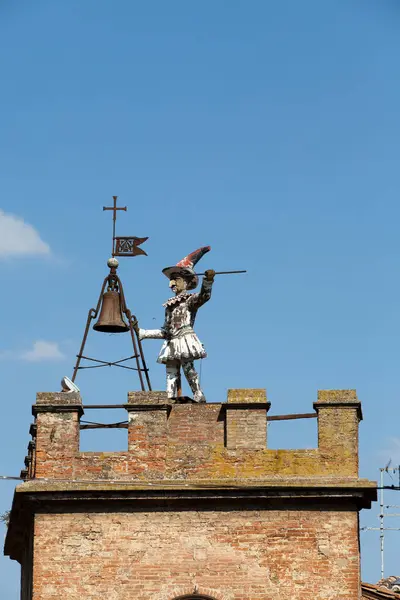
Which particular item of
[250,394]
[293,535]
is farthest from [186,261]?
[293,535]

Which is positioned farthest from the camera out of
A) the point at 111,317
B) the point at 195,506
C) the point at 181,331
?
the point at 111,317

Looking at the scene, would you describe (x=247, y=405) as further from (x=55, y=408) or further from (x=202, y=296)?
(x=55, y=408)

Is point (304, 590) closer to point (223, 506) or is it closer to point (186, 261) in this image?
point (223, 506)

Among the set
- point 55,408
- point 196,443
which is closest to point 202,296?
point 196,443

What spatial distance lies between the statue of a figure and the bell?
14.6 inches

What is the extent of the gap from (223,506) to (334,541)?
1752mm

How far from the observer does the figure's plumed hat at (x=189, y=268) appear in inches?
1203

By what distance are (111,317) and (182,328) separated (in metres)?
1.26

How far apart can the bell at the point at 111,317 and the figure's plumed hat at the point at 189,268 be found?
3.19 ft

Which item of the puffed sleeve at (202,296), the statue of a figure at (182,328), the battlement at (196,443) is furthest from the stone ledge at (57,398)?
the puffed sleeve at (202,296)

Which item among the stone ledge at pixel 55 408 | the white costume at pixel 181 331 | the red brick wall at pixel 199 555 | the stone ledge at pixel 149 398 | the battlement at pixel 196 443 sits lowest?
the red brick wall at pixel 199 555

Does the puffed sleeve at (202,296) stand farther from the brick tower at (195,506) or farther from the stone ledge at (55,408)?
the stone ledge at (55,408)

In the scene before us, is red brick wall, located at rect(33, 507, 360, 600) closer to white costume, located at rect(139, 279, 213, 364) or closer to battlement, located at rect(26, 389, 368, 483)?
battlement, located at rect(26, 389, 368, 483)

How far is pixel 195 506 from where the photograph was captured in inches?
1110
